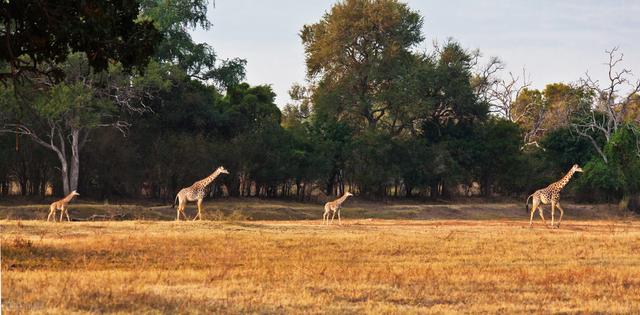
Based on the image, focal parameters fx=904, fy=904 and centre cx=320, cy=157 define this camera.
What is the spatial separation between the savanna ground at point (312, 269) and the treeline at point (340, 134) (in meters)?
21.5

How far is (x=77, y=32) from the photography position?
16906mm

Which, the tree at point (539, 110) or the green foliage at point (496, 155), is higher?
the tree at point (539, 110)

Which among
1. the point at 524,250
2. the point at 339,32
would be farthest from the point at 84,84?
the point at 524,250

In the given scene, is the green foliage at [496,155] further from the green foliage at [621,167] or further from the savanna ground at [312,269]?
the savanna ground at [312,269]

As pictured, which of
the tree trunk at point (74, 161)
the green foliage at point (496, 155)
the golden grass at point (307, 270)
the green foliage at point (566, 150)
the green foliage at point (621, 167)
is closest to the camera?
the golden grass at point (307, 270)

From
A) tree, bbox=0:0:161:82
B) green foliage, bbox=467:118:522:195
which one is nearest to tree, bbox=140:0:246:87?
green foliage, bbox=467:118:522:195

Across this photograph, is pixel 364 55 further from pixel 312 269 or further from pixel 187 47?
pixel 312 269

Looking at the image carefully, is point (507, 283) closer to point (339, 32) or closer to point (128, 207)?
point (128, 207)

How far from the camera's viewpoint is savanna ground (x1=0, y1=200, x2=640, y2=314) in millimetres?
13594

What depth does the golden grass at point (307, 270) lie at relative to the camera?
13570mm

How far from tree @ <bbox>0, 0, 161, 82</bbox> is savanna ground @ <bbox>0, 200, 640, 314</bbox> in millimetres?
4341

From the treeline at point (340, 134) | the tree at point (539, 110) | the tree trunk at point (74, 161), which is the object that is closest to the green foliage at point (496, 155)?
the treeline at point (340, 134)

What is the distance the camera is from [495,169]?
66.4 metres

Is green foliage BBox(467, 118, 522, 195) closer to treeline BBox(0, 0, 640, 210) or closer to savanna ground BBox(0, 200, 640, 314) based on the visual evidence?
treeline BBox(0, 0, 640, 210)
